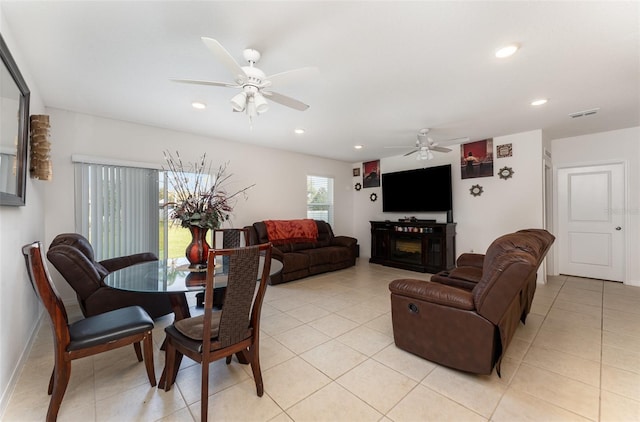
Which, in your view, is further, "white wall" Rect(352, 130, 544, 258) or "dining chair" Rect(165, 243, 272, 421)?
"white wall" Rect(352, 130, 544, 258)

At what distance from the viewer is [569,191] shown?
4.68 meters

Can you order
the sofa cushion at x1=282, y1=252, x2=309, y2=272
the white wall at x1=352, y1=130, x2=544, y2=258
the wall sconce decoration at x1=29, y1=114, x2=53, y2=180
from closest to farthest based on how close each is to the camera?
the wall sconce decoration at x1=29, y1=114, x2=53, y2=180 → the white wall at x1=352, y1=130, x2=544, y2=258 → the sofa cushion at x1=282, y1=252, x2=309, y2=272

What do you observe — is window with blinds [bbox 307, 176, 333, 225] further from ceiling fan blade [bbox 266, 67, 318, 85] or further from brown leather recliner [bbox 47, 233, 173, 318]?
ceiling fan blade [bbox 266, 67, 318, 85]

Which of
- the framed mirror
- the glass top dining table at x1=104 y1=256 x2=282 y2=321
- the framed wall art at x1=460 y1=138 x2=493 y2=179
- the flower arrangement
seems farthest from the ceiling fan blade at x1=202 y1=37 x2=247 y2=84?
the framed wall art at x1=460 y1=138 x2=493 y2=179

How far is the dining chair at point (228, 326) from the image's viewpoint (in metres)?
1.49

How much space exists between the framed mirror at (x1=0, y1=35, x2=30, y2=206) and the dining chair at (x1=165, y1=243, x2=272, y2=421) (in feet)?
4.61

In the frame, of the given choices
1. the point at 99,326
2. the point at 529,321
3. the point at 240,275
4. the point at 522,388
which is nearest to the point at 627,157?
the point at 529,321

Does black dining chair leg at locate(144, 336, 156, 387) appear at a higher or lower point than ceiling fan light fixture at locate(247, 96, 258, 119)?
lower

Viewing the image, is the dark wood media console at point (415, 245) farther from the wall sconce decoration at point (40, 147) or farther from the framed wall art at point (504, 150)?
the wall sconce decoration at point (40, 147)

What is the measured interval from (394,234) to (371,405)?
4.17m

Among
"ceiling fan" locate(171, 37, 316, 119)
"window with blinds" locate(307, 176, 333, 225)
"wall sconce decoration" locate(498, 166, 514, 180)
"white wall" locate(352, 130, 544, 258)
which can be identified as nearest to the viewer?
"ceiling fan" locate(171, 37, 316, 119)

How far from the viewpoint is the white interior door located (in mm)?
4273

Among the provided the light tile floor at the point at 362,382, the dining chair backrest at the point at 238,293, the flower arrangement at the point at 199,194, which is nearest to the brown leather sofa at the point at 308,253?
the flower arrangement at the point at 199,194

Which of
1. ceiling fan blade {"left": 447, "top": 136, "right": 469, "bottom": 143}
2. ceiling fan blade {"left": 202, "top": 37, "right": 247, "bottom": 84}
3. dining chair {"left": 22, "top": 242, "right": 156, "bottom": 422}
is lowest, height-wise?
dining chair {"left": 22, "top": 242, "right": 156, "bottom": 422}
